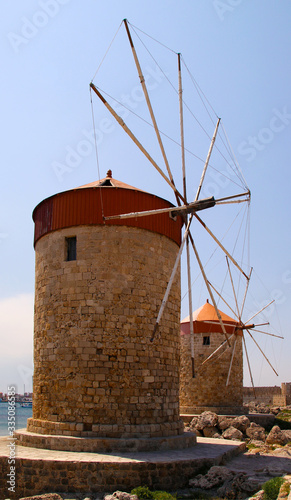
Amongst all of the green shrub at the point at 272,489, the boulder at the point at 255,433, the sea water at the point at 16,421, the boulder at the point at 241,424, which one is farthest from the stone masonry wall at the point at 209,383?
the green shrub at the point at 272,489

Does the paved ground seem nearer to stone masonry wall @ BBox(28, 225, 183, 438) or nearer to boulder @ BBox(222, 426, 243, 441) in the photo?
stone masonry wall @ BBox(28, 225, 183, 438)

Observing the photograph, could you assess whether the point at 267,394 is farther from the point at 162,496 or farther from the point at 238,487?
the point at 162,496

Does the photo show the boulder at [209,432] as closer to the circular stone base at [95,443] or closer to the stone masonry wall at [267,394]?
the circular stone base at [95,443]

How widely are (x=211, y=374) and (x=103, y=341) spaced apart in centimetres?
1433

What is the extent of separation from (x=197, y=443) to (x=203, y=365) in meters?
10.9

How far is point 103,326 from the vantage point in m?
11.5

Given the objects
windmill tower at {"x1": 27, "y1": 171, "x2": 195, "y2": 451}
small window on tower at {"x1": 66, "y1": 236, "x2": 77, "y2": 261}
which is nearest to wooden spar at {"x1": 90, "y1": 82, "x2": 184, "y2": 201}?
windmill tower at {"x1": 27, "y1": 171, "x2": 195, "y2": 451}

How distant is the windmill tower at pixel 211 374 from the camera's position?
78.6ft

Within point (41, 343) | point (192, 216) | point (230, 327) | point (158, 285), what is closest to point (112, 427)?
point (41, 343)

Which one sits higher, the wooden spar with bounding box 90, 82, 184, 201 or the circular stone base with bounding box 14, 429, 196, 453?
the wooden spar with bounding box 90, 82, 184, 201

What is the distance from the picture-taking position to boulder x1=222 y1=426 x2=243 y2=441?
17.0 m

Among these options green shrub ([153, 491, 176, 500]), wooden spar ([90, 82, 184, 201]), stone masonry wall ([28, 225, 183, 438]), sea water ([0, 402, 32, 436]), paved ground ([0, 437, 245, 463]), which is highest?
wooden spar ([90, 82, 184, 201])

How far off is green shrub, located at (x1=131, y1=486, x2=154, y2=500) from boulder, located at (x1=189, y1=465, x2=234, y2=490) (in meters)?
1.30

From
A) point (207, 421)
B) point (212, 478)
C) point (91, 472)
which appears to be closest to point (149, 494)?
point (91, 472)
